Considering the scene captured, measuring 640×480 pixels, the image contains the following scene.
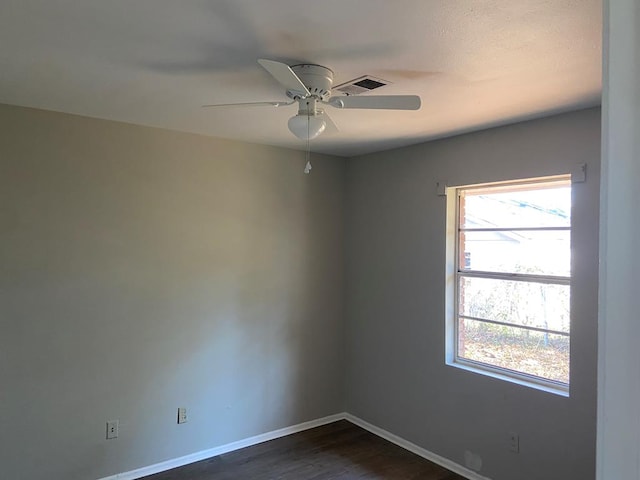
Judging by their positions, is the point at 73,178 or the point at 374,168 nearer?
the point at 73,178

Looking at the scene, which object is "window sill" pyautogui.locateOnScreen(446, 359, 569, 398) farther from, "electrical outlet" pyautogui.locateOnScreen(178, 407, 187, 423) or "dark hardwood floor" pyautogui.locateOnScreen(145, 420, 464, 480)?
"electrical outlet" pyautogui.locateOnScreen(178, 407, 187, 423)

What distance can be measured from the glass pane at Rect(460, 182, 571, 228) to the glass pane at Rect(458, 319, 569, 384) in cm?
78

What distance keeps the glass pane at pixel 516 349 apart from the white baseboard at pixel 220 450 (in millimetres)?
1608

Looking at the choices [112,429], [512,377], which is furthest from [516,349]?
[112,429]

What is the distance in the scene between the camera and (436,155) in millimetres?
3771

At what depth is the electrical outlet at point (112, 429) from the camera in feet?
10.9

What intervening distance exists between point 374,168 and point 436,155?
0.73 metres

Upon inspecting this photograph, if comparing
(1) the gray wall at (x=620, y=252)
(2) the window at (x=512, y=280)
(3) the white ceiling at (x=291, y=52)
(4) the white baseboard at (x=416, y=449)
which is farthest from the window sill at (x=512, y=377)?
(1) the gray wall at (x=620, y=252)

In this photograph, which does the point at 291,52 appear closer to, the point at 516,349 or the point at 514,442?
the point at 516,349

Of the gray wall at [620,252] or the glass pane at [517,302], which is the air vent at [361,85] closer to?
the glass pane at [517,302]

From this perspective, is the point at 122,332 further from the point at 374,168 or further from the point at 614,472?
the point at 614,472

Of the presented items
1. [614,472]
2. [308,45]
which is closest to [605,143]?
[614,472]

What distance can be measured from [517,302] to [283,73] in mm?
2449

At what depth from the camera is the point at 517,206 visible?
336 cm
